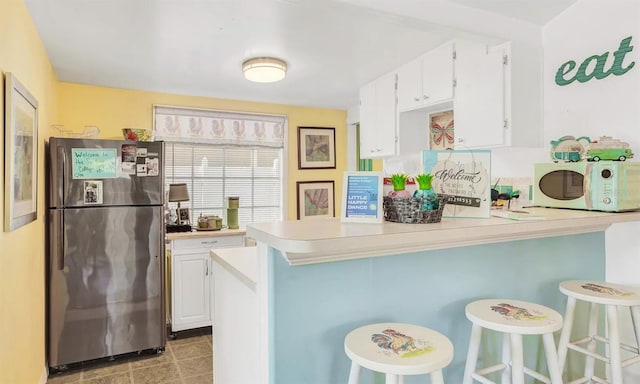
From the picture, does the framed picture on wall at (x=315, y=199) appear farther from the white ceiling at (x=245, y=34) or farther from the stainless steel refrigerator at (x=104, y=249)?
the stainless steel refrigerator at (x=104, y=249)

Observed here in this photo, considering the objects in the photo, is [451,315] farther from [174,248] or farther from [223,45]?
[174,248]

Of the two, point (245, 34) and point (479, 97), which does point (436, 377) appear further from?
point (245, 34)

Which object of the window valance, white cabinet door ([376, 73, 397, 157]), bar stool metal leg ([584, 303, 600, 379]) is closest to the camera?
bar stool metal leg ([584, 303, 600, 379])

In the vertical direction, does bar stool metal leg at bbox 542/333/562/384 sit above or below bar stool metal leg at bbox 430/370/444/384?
below

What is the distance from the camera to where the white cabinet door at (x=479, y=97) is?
95.0 inches

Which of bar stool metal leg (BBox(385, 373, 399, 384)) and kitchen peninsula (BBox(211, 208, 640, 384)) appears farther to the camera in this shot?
kitchen peninsula (BBox(211, 208, 640, 384))

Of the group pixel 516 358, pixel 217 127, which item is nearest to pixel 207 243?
pixel 217 127

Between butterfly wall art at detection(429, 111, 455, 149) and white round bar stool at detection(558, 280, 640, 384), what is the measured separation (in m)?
1.68

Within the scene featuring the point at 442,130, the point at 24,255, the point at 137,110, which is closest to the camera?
the point at 24,255

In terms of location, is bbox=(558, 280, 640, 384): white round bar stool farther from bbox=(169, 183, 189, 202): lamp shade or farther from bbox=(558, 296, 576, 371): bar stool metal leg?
bbox=(169, 183, 189, 202): lamp shade

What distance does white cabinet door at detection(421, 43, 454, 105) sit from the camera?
2.76 meters

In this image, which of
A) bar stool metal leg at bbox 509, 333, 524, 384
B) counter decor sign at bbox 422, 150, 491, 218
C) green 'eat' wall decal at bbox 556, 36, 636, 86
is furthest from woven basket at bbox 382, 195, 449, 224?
green 'eat' wall decal at bbox 556, 36, 636, 86

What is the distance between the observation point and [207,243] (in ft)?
11.8

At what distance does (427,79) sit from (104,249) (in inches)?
110
